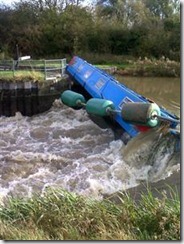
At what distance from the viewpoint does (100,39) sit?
3825 centimetres

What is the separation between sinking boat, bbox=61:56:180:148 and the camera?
888 cm

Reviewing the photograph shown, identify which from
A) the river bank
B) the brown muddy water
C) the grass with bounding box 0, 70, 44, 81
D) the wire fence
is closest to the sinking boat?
the brown muddy water

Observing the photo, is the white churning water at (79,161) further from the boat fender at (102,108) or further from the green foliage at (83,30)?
the green foliage at (83,30)

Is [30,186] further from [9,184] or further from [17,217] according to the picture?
[17,217]

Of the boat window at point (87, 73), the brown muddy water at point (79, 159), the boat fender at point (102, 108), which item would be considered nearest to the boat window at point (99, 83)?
the brown muddy water at point (79, 159)

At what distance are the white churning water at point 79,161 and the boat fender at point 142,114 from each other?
62 centimetres

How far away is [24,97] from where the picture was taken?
1655cm

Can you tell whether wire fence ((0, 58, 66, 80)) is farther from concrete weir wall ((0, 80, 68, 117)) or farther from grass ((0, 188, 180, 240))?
grass ((0, 188, 180, 240))

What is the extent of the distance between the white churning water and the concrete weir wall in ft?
9.45

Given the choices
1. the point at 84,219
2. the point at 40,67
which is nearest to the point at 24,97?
the point at 40,67

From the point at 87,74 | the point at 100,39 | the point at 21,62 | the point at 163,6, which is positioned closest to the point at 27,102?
the point at 87,74

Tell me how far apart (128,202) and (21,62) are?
52.5 feet

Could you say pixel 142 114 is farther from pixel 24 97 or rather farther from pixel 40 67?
pixel 40 67

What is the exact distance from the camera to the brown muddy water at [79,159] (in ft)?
28.9
